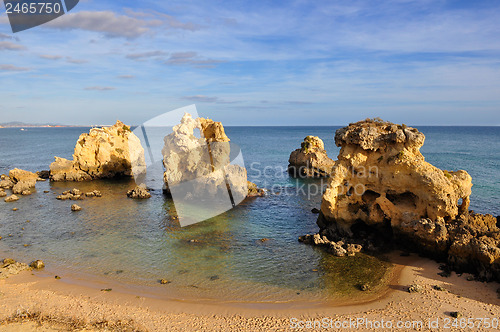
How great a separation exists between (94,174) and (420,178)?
52.2 metres

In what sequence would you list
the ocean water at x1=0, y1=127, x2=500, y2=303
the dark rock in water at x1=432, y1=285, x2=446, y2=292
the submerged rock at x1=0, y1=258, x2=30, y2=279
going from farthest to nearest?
the submerged rock at x1=0, y1=258, x2=30, y2=279
the ocean water at x1=0, y1=127, x2=500, y2=303
the dark rock in water at x1=432, y1=285, x2=446, y2=292

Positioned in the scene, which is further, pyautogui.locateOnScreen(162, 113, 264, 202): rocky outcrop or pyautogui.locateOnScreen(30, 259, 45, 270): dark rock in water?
pyautogui.locateOnScreen(162, 113, 264, 202): rocky outcrop

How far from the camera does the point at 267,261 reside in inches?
1006

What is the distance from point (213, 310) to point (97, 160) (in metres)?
47.0

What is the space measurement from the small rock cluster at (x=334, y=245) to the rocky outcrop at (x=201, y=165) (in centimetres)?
1677

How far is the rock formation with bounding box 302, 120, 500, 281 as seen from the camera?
22359mm

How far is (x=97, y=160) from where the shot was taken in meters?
57.9

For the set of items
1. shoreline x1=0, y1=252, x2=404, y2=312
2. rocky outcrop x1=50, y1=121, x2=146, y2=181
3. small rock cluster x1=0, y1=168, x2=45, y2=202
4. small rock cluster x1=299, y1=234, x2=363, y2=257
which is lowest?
shoreline x1=0, y1=252, x2=404, y2=312

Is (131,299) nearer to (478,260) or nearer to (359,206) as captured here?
(359,206)

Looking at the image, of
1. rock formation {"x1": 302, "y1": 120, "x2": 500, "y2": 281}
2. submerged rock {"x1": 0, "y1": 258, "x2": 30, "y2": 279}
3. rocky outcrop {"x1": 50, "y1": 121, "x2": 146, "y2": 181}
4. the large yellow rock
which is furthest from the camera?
rocky outcrop {"x1": 50, "y1": 121, "x2": 146, "y2": 181}

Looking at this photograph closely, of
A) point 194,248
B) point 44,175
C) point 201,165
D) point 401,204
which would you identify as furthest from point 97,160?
point 401,204

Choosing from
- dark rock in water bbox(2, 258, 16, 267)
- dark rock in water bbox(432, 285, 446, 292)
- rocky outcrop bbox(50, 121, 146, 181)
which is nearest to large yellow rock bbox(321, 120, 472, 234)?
dark rock in water bbox(432, 285, 446, 292)

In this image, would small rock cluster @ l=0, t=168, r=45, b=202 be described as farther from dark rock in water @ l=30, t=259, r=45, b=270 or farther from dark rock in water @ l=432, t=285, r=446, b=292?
dark rock in water @ l=432, t=285, r=446, b=292

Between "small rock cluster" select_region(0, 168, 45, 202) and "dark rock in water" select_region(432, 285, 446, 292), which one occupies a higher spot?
"small rock cluster" select_region(0, 168, 45, 202)
